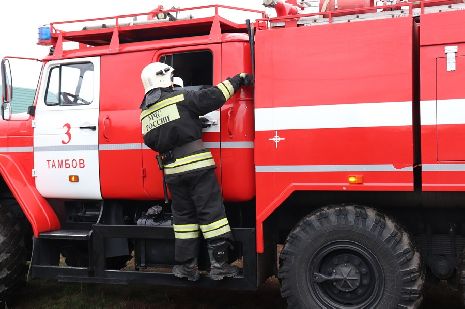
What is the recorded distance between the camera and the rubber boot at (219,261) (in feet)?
14.0

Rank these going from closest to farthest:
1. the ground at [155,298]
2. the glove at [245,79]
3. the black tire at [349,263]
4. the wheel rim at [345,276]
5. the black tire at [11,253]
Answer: the black tire at [349,263]
the wheel rim at [345,276]
the glove at [245,79]
the black tire at [11,253]
the ground at [155,298]

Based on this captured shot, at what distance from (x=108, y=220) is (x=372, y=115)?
9.17ft

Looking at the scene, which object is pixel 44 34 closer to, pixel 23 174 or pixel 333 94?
pixel 23 174

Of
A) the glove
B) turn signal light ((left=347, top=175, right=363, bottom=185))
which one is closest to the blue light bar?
the glove

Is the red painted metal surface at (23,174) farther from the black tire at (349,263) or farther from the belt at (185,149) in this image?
the black tire at (349,263)

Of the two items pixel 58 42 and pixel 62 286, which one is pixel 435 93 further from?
pixel 62 286

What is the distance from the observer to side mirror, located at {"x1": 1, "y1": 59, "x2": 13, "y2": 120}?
15.8 feet

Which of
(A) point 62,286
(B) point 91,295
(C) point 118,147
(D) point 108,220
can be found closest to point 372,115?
(C) point 118,147

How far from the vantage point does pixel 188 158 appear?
4.23 meters

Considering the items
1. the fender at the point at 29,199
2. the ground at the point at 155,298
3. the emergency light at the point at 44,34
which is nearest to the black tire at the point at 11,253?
the fender at the point at 29,199

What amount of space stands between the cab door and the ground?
1357 mm

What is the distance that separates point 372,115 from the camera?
3832 millimetres

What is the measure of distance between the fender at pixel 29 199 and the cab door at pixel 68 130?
0.34 ft

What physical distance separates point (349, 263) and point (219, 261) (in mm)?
1102
